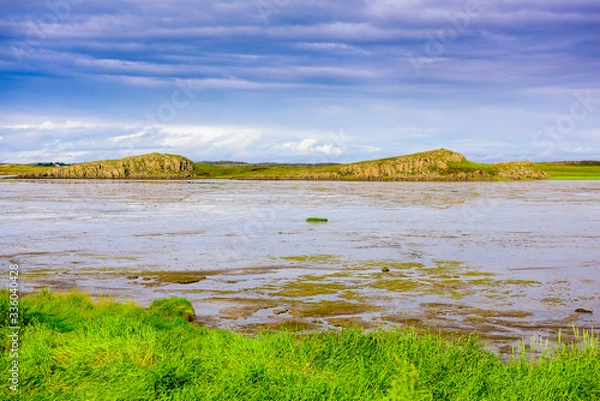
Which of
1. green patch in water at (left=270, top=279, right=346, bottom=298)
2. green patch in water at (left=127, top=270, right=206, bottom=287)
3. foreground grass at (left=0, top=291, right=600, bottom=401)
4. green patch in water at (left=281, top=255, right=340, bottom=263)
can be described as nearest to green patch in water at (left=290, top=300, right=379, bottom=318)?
green patch in water at (left=270, top=279, right=346, bottom=298)

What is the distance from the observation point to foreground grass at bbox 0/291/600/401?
29.4 ft

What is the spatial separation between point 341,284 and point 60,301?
10.2 meters

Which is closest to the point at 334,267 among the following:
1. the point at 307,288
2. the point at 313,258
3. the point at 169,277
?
the point at 313,258

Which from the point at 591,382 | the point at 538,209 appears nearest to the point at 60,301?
the point at 591,382

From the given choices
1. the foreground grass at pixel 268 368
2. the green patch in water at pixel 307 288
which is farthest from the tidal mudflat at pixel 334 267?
the foreground grass at pixel 268 368

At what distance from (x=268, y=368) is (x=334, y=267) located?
15.2m

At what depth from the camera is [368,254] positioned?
28625mm

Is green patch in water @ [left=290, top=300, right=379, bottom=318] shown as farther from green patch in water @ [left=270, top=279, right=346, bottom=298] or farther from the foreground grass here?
the foreground grass

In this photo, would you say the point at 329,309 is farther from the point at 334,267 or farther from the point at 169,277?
the point at 169,277

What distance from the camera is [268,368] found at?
1003cm

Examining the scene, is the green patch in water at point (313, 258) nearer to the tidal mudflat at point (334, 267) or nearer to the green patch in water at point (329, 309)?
the tidal mudflat at point (334, 267)

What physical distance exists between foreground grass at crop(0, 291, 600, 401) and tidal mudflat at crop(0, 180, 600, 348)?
400 cm

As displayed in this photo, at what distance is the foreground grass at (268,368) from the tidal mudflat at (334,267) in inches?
157

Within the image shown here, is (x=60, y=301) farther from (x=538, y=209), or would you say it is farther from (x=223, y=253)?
(x=538, y=209)
